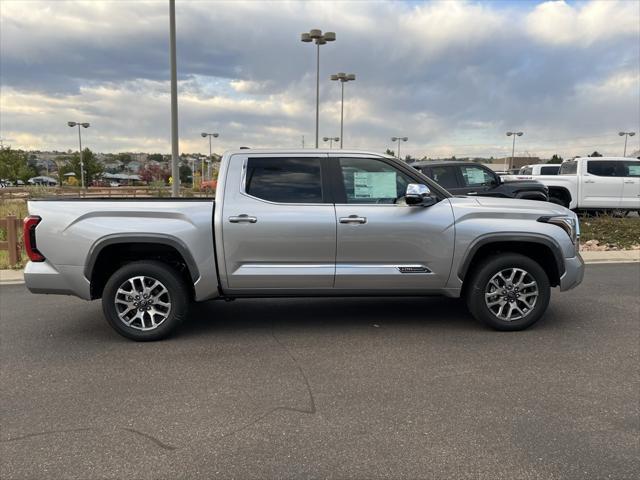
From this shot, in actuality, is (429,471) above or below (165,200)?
below

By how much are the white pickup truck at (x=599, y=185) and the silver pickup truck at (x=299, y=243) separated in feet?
34.8

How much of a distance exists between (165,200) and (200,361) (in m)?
1.64

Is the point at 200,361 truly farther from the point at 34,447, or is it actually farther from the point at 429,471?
the point at 429,471

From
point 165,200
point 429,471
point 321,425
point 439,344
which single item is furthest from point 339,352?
point 165,200

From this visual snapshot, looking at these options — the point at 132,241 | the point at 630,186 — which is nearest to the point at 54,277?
the point at 132,241

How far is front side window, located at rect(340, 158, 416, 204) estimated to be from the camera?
16.8ft

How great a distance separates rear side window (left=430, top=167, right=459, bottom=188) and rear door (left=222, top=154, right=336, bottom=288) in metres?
6.75

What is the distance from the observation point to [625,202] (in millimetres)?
14883

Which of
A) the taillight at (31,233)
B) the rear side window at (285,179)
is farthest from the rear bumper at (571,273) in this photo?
the taillight at (31,233)

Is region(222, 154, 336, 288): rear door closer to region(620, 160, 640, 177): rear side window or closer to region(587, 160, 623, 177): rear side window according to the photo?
region(587, 160, 623, 177): rear side window

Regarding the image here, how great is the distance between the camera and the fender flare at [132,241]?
4770mm

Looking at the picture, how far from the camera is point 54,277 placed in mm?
4832

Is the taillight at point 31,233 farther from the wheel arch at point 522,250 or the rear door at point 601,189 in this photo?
the rear door at point 601,189

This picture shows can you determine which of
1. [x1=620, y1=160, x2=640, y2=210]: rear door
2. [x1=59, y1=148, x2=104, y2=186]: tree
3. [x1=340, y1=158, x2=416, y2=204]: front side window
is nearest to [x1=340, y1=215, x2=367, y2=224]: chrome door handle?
[x1=340, y1=158, x2=416, y2=204]: front side window
